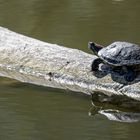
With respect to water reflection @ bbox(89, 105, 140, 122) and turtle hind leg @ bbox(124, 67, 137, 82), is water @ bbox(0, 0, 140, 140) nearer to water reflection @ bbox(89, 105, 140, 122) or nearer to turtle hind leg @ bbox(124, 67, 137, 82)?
water reflection @ bbox(89, 105, 140, 122)

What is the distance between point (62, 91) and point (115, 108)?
0.89 m

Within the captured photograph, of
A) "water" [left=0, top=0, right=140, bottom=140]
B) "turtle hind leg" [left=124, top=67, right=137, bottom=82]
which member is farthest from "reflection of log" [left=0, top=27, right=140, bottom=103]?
"water" [left=0, top=0, right=140, bottom=140]

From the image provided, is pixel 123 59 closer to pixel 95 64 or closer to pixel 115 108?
pixel 95 64

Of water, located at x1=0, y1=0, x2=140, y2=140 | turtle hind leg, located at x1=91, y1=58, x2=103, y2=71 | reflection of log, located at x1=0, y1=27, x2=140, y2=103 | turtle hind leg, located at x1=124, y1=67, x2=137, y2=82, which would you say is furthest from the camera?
turtle hind leg, located at x1=91, y1=58, x2=103, y2=71

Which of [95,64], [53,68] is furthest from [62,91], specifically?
[95,64]

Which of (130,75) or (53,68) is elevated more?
(130,75)

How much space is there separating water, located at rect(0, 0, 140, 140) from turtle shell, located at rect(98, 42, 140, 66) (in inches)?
22.4

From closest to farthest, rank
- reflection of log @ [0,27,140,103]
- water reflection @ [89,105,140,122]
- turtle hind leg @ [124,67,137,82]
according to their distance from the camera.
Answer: water reflection @ [89,105,140,122], turtle hind leg @ [124,67,137,82], reflection of log @ [0,27,140,103]

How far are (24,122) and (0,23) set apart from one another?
551cm

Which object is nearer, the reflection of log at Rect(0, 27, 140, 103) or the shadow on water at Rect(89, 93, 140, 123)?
the shadow on water at Rect(89, 93, 140, 123)

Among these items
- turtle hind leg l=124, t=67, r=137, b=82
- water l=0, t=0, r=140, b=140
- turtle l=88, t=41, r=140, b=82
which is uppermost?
turtle l=88, t=41, r=140, b=82

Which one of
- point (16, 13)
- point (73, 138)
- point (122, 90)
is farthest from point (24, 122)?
point (16, 13)

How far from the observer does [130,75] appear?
24.0ft

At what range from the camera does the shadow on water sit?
6797 millimetres
